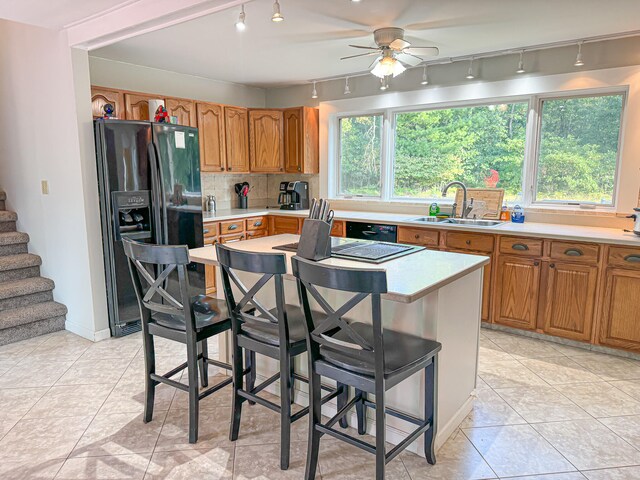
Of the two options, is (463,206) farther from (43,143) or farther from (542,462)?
(43,143)

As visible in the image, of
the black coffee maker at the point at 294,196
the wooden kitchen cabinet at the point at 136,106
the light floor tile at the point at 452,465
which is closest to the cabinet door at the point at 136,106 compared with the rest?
the wooden kitchen cabinet at the point at 136,106

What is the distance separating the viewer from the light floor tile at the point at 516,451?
2002 millimetres

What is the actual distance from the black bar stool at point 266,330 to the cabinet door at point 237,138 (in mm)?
3270

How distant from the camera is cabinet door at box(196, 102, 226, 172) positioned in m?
4.72

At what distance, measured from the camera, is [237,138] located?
513cm

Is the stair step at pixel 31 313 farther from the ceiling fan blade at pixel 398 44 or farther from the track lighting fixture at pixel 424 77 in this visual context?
the track lighting fixture at pixel 424 77

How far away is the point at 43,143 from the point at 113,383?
6.95ft

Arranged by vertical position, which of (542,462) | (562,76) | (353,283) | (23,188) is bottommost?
(542,462)

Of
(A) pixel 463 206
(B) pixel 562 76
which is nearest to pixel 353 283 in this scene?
(A) pixel 463 206

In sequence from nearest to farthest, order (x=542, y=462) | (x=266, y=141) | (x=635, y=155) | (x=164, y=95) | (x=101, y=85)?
(x=542, y=462) → (x=635, y=155) → (x=101, y=85) → (x=164, y=95) → (x=266, y=141)

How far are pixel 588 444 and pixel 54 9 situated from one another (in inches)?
157

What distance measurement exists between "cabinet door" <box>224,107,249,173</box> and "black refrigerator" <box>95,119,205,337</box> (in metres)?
1.06

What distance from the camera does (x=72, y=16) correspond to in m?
2.96

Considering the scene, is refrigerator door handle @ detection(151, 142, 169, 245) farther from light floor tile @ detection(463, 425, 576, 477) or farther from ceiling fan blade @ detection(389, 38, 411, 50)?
light floor tile @ detection(463, 425, 576, 477)
